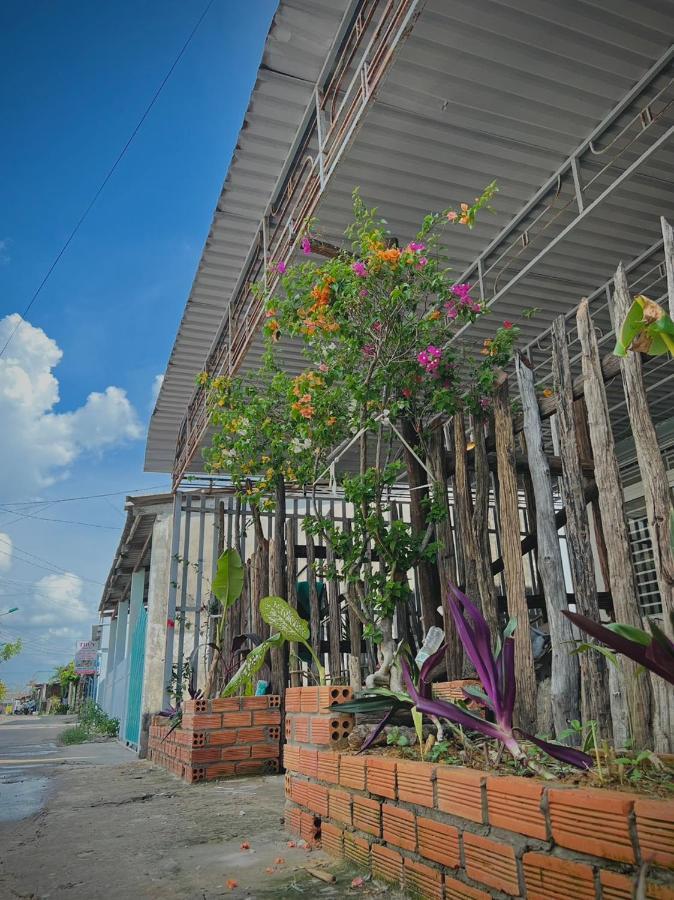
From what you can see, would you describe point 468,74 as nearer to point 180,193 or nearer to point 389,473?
point 389,473

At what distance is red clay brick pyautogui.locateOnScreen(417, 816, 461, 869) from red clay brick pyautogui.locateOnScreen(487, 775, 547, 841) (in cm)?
19

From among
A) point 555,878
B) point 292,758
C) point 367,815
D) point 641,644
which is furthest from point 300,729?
point 641,644

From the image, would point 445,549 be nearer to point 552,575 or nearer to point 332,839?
point 552,575

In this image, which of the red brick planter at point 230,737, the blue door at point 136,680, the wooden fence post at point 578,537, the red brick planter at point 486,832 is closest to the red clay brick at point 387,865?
the red brick planter at point 486,832

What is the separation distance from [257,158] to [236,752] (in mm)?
4842

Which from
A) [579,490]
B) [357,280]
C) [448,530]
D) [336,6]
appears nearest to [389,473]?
[448,530]

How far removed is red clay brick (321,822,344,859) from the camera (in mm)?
2494

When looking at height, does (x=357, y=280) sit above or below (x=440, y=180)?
below

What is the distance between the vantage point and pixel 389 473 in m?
4.05

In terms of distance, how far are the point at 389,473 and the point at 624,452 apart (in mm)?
5191

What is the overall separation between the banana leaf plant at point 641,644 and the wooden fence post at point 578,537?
0.69m

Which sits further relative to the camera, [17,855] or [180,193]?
[180,193]

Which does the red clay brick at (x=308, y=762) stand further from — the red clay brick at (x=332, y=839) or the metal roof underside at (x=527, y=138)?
the metal roof underside at (x=527, y=138)

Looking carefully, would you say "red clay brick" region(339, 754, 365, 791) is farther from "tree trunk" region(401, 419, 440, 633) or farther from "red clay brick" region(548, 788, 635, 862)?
"tree trunk" region(401, 419, 440, 633)
